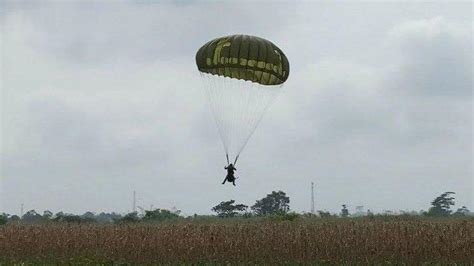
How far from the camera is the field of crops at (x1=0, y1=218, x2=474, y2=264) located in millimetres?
13836

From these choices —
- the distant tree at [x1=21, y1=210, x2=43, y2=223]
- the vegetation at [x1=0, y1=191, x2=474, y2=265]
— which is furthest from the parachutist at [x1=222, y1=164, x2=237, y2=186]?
the distant tree at [x1=21, y1=210, x2=43, y2=223]

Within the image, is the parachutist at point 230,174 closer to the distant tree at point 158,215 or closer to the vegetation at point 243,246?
the vegetation at point 243,246

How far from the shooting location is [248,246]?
15.2 m

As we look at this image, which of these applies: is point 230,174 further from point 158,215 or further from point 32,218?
point 32,218

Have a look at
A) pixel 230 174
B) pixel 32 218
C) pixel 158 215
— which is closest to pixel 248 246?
pixel 230 174

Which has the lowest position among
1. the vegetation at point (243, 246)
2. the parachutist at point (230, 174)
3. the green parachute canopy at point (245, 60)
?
the vegetation at point (243, 246)

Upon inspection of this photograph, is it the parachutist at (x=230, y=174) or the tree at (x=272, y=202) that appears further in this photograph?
the tree at (x=272, y=202)

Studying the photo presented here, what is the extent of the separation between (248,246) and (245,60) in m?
5.85

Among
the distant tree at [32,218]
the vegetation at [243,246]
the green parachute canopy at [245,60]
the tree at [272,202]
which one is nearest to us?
the vegetation at [243,246]

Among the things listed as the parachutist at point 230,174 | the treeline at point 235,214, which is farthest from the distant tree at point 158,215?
the parachutist at point 230,174

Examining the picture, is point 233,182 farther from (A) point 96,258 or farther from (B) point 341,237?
(A) point 96,258

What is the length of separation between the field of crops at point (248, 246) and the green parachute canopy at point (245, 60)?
15.6 ft

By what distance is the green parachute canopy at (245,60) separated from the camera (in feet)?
60.3

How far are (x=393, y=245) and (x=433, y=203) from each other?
3043 inches
